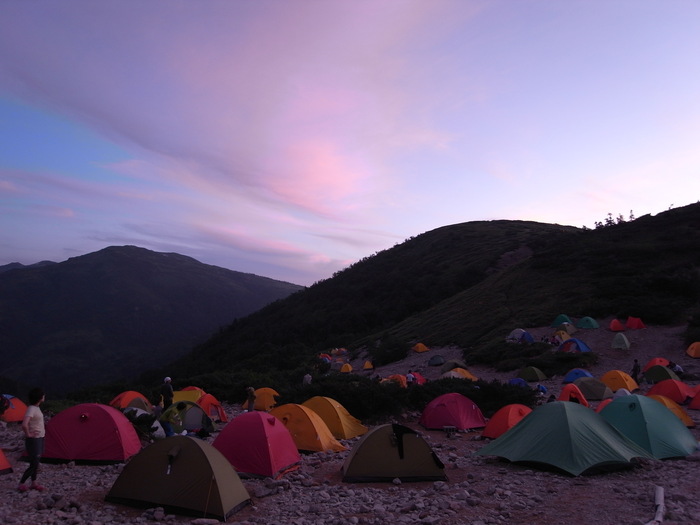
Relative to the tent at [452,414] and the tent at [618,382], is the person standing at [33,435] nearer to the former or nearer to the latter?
the tent at [452,414]

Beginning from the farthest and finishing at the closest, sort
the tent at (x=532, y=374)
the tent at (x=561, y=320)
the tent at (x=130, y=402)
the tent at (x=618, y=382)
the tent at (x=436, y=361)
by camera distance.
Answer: the tent at (x=561, y=320)
the tent at (x=436, y=361)
the tent at (x=532, y=374)
the tent at (x=618, y=382)
the tent at (x=130, y=402)

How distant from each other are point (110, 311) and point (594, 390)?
137103mm

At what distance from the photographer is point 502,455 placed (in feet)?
35.0

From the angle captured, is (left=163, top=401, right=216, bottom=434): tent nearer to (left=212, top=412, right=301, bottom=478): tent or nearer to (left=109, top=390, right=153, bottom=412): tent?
(left=109, top=390, right=153, bottom=412): tent

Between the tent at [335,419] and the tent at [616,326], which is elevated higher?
the tent at [616,326]

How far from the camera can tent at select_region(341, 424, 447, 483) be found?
31.9 feet

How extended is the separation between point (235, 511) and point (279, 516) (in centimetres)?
68

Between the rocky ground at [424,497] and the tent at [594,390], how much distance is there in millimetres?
9160

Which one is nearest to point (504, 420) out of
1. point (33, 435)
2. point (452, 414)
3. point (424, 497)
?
point (452, 414)

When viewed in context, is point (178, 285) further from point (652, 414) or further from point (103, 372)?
point (652, 414)

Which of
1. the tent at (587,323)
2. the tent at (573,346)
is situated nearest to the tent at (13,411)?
the tent at (573,346)

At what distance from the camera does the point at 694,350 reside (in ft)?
88.9

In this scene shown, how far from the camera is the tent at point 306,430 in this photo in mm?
12250

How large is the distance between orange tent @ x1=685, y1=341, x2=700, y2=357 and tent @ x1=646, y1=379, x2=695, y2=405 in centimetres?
1018
